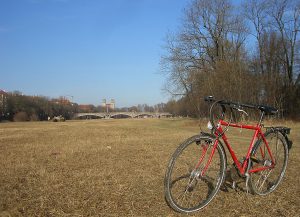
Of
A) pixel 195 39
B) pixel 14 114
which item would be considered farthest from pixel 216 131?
pixel 14 114

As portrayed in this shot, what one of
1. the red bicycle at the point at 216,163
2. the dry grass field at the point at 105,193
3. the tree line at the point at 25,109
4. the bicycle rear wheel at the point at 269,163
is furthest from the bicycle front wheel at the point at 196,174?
the tree line at the point at 25,109

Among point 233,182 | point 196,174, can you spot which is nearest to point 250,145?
point 233,182

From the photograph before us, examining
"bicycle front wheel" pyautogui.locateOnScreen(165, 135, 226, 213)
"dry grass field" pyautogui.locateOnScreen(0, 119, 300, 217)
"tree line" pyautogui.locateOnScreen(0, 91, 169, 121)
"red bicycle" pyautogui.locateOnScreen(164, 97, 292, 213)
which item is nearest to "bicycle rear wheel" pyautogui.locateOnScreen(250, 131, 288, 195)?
"red bicycle" pyautogui.locateOnScreen(164, 97, 292, 213)

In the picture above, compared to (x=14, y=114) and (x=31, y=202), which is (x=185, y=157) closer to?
(x=31, y=202)

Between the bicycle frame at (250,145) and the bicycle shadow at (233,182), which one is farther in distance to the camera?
the bicycle shadow at (233,182)

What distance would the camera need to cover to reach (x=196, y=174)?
396 cm

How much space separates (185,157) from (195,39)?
116ft

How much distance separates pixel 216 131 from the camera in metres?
3.84

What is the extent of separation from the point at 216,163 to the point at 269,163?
107 cm

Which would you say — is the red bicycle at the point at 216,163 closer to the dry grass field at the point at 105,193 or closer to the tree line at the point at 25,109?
the dry grass field at the point at 105,193

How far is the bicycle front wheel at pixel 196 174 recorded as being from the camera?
11.8 ft

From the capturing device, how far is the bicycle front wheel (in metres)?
3.59

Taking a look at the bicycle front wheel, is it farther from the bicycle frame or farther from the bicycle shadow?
the bicycle shadow

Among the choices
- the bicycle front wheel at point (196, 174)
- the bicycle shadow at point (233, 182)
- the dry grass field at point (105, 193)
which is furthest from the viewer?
the bicycle shadow at point (233, 182)
